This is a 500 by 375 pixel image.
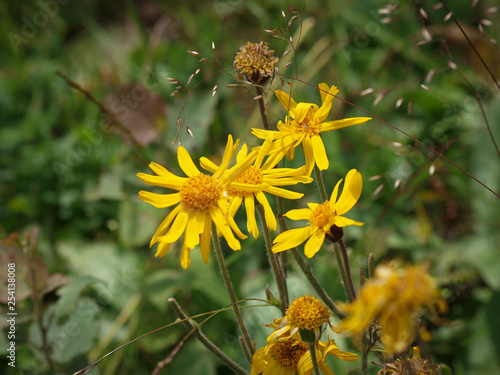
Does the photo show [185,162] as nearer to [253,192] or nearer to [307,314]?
[253,192]

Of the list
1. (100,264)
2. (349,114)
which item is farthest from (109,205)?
(349,114)

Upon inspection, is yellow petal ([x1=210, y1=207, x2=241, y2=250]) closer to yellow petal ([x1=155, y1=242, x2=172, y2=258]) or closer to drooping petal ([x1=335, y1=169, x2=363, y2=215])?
yellow petal ([x1=155, y1=242, x2=172, y2=258])

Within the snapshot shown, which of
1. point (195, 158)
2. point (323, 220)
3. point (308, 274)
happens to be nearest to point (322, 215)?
point (323, 220)

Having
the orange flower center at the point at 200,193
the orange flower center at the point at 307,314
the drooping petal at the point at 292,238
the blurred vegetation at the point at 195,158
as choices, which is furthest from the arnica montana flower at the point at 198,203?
the blurred vegetation at the point at 195,158

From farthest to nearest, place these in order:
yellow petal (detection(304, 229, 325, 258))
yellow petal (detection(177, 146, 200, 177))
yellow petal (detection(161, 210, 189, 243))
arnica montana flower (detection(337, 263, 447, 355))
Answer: yellow petal (detection(177, 146, 200, 177)) < yellow petal (detection(161, 210, 189, 243)) < yellow petal (detection(304, 229, 325, 258)) < arnica montana flower (detection(337, 263, 447, 355))

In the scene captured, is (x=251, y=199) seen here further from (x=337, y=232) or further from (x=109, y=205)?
(x=109, y=205)

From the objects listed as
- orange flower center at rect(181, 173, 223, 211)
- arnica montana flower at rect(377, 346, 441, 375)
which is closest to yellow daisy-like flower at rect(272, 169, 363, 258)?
orange flower center at rect(181, 173, 223, 211)

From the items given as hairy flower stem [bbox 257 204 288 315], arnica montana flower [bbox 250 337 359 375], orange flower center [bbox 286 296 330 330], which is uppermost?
orange flower center [bbox 286 296 330 330]
